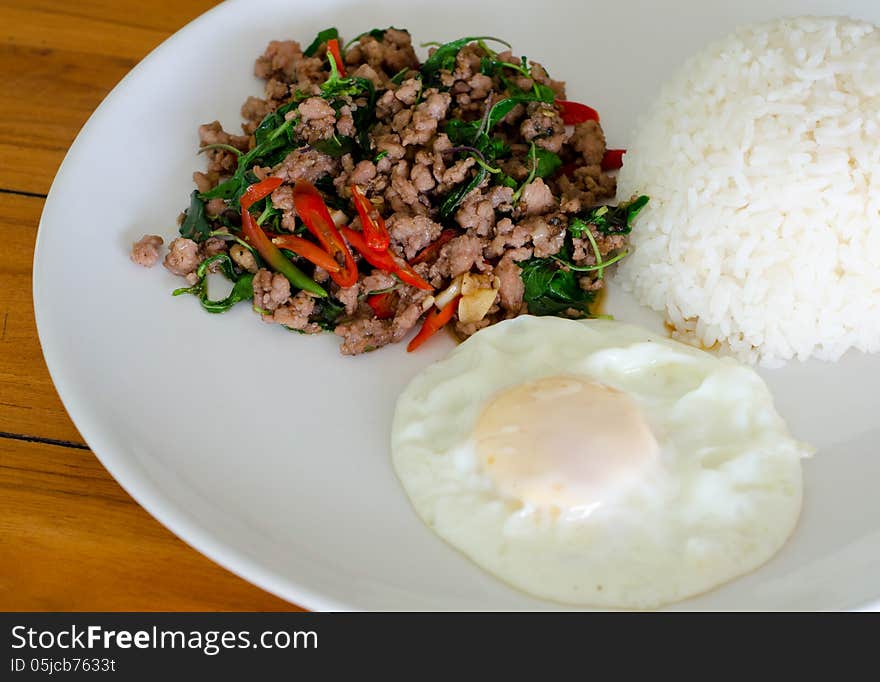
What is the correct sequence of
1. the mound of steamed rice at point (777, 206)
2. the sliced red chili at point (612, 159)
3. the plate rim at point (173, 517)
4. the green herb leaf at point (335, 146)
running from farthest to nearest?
the sliced red chili at point (612, 159), the green herb leaf at point (335, 146), the mound of steamed rice at point (777, 206), the plate rim at point (173, 517)

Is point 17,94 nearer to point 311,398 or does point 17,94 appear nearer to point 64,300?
point 64,300

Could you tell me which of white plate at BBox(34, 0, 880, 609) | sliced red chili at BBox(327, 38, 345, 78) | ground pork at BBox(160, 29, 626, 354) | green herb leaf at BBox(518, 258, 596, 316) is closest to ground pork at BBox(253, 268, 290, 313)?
ground pork at BBox(160, 29, 626, 354)

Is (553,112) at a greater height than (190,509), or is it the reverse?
(553,112)

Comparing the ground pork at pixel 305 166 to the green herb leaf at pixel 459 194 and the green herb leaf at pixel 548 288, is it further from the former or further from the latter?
the green herb leaf at pixel 548 288

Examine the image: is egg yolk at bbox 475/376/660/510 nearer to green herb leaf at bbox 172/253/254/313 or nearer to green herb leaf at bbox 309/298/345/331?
green herb leaf at bbox 309/298/345/331

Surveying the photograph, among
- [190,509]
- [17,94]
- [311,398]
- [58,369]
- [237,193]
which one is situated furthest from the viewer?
[17,94]

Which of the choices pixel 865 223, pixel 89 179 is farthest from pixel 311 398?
pixel 865 223

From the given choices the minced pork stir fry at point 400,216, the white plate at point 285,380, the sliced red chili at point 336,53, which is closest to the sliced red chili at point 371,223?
the minced pork stir fry at point 400,216
